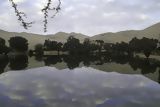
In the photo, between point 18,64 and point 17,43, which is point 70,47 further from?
point 18,64

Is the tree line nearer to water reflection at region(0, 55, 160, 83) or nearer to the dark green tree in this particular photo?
the dark green tree

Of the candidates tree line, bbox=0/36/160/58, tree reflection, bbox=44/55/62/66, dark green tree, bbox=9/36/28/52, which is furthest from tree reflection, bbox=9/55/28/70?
dark green tree, bbox=9/36/28/52

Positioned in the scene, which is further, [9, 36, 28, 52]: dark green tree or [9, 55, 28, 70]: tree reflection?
[9, 36, 28, 52]: dark green tree

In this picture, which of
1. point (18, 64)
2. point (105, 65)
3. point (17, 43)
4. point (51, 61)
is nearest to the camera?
point (105, 65)

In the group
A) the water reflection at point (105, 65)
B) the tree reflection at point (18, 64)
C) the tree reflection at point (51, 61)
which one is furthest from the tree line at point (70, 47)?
the water reflection at point (105, 65)

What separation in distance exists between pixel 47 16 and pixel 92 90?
4214 cm

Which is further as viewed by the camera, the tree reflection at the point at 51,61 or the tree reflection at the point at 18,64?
the tree reflection at the point at 51,61

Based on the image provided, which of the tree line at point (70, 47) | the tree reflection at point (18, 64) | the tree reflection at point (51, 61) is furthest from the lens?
the tree line at point (70, 47)

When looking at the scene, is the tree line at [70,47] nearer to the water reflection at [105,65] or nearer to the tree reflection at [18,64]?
the tree reflection at [18,64]

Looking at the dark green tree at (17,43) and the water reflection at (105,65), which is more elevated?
the dark green tree at (17,43)

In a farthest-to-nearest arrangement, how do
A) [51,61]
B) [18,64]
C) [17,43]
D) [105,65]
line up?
[17,43] → [51,61] → [18,64] → [105,65]

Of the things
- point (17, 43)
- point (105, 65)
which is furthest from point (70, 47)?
point (105, 65)

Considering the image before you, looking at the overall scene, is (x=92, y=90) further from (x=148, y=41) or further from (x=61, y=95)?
(x=148, y=41)

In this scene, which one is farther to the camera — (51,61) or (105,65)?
(51,61)
